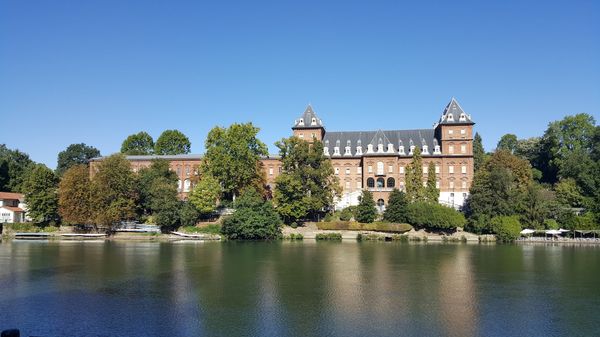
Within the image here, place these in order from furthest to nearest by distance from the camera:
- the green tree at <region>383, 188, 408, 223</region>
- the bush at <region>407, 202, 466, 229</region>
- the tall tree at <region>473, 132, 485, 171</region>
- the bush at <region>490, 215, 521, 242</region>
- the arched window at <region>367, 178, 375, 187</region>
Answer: the tall tree at <region>473, 132, 485, 171</region>
the arched window at <region>367, 178, 375, 187</region>
the green tree at <region>383, 188, 408, 223</region>
the bush at <region>407, 202, 466, 229</region>
the bush at <region>490, 215, 521, 242</region>

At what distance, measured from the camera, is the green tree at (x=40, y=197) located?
58.1m

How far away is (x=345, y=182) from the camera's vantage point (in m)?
71.9

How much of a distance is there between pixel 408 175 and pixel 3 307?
53.3m

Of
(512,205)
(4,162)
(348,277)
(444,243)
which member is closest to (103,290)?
(348,277)

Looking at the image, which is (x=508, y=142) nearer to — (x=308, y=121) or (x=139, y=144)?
(x=308, y=121)

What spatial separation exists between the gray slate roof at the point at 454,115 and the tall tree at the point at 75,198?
168 feet

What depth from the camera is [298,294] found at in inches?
910

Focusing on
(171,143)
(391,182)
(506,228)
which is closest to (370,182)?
(391,182)

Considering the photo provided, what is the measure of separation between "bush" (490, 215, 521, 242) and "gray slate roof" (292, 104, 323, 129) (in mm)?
31033

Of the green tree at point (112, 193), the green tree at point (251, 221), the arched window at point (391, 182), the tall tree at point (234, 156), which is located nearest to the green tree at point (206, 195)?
the tall tree at point (234, 156)

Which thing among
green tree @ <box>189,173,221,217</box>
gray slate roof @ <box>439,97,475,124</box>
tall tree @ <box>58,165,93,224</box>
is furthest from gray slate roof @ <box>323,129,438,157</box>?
tall tree @ <box>58,165,93,224</box>

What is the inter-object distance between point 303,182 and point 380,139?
1818 cm

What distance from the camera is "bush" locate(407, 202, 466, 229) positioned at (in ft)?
180

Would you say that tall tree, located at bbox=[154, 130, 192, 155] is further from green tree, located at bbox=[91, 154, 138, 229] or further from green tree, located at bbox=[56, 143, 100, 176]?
green tree, located at bbox=[91, 154, 138, 229]
